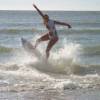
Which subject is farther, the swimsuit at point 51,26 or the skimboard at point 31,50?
Answer: the skimboard at point 31,50

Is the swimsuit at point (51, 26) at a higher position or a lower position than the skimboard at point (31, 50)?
higher

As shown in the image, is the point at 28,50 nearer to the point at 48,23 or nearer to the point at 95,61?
the point at 48,23

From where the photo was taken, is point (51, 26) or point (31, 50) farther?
point (31, 50)

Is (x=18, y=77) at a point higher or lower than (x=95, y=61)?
higher

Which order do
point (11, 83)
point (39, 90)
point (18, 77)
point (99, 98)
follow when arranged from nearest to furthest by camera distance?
point (99, 98), point (39, 90), point (11, 83), point (18, 77)

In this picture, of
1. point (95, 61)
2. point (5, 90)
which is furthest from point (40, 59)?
point (5, 90)

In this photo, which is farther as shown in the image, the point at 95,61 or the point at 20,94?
the point at 95,61

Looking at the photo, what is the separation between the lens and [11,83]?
12.0 meters

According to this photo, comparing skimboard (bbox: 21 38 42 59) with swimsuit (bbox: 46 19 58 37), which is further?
skimboard (bbox: 21 38 42 59)

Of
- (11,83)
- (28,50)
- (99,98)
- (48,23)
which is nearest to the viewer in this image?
(99,98)

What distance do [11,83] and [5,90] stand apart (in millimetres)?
947

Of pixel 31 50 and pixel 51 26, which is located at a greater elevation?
pixel 51 26

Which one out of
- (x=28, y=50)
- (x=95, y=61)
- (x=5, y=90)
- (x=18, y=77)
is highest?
(x=5, y=90)

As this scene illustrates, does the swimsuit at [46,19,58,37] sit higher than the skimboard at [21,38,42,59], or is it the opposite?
the swimsuit at [46,19,58,37]
